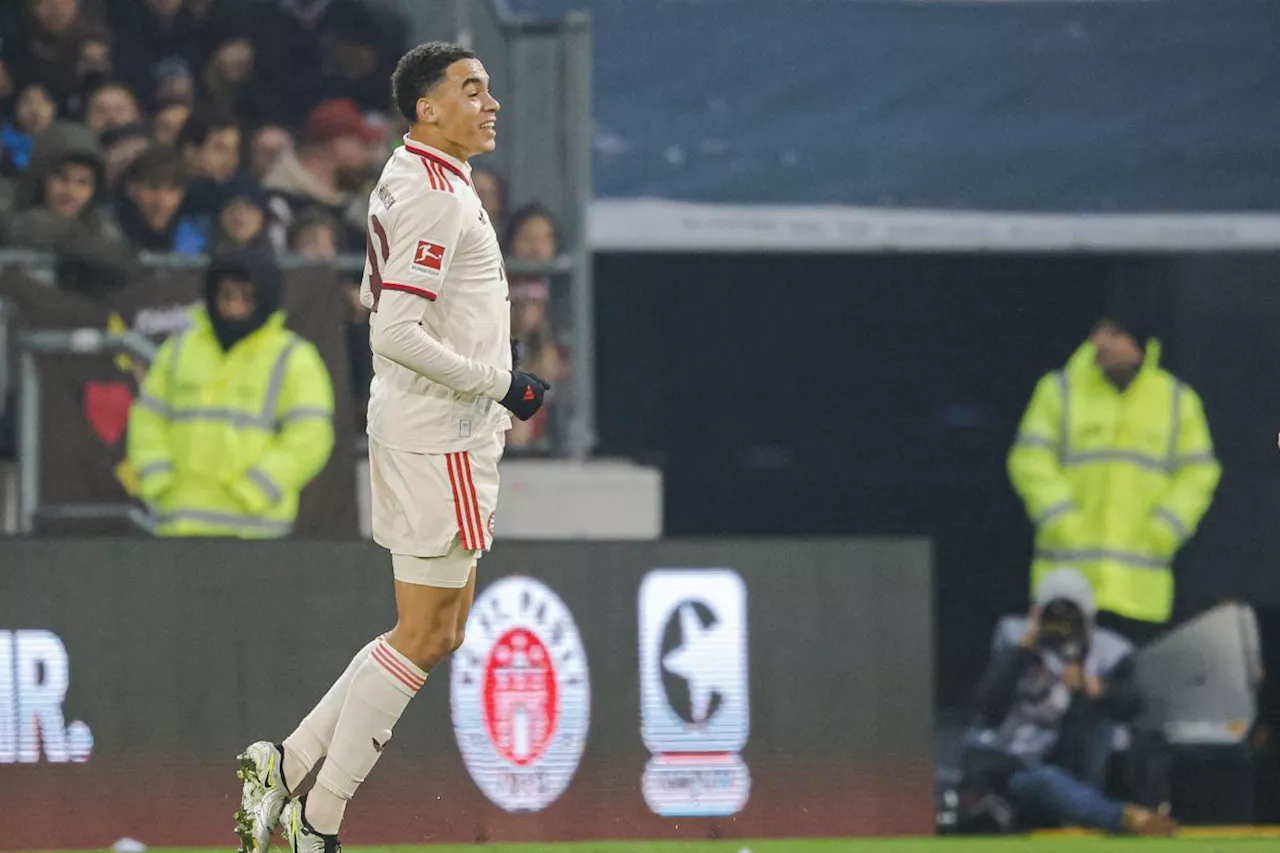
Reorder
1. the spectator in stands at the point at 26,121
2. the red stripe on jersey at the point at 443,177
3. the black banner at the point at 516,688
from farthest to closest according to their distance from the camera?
the spectator in stands at the point at 26,121
the black banner at the point at 516,688
the red stripe on jersey at the point at 443,177

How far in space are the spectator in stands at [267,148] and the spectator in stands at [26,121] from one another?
980 mm

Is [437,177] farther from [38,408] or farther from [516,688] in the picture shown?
[38,408]

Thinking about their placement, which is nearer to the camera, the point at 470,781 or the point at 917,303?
Result: the point at 470,781

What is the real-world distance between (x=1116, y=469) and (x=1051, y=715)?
189 cm

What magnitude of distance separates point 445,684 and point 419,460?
78.8 inches

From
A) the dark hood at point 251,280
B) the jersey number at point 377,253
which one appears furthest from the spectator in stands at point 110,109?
the jersey number at point 377,253

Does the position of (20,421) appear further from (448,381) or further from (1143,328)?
(1143,328)

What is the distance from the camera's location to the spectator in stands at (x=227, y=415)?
989cm

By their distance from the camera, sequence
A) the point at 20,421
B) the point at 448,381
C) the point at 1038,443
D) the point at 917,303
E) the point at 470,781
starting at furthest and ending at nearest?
the point at 917,303, the point at 1038,443, the point at 20,421, the point at 470,781, the point at 448,381

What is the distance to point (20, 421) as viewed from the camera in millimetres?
9773

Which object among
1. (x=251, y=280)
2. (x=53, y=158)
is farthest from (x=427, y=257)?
(x=53, y=158)

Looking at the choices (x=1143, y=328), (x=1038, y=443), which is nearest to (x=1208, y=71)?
(x=1143, y=328)

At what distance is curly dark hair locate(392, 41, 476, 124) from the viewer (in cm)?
662

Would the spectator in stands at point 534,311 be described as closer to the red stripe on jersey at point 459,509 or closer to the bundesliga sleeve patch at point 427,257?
the red stripe on jersey at point 459,509
